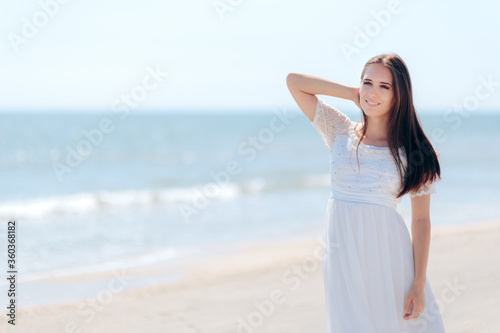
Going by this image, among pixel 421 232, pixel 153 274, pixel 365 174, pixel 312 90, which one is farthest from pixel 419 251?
pixel 153 274

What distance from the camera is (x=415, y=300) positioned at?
2654 millimetres

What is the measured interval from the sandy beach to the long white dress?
2597 mm

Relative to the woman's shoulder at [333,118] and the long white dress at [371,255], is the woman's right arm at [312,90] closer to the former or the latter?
the woman's shoulder at [333,118]

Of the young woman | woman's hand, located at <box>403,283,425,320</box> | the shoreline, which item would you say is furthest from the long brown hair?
the shoreline

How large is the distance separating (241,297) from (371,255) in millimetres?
3977

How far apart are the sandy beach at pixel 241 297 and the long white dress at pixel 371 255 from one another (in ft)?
8.52

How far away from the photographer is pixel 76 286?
6.97 metres

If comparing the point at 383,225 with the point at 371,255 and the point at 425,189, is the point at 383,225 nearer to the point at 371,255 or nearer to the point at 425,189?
the point at 371,255

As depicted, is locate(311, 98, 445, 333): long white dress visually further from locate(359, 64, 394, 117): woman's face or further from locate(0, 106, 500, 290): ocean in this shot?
locate(0, 106, 500, 290): ocean

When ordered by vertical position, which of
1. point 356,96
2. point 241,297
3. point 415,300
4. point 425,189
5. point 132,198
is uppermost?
point 132,198

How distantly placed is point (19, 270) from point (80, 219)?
4.21 meters

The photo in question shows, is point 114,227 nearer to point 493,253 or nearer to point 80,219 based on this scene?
point 80,219

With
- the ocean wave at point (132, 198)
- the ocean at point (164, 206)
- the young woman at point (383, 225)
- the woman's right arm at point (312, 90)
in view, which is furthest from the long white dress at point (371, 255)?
the ocean wave at point (132, 198)

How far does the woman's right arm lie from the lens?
2850 millimetres
